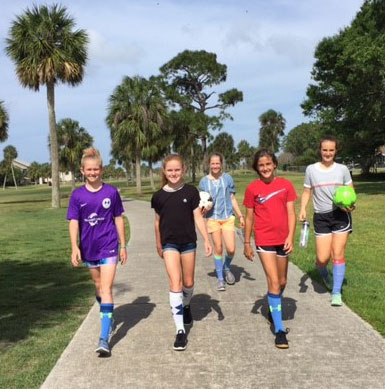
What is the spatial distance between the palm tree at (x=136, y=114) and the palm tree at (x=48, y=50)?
10847 millimetres

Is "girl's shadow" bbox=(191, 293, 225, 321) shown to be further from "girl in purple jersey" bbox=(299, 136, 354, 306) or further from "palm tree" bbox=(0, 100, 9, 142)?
"palm tree" bbox=(0, 100, 9, 142)

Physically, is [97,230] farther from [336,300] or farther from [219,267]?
[336,300]

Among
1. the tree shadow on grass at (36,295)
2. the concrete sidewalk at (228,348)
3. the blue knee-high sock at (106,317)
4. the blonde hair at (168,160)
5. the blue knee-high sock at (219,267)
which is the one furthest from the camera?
the blue knee-high sock at (219,267)

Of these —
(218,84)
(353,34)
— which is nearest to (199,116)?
(218,84)

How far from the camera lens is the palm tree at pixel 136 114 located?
36500 mm

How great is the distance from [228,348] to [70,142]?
51732 millimetres

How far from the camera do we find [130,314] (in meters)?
5.23

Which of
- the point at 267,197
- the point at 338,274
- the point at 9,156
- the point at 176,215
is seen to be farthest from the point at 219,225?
A: the point at 9,156

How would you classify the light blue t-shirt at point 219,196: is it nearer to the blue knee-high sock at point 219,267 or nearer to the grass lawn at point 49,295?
the blue knee-high sock at point 219,267

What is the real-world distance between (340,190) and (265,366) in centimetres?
240

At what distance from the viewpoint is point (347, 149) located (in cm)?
4228

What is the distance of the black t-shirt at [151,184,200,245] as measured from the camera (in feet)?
14.4

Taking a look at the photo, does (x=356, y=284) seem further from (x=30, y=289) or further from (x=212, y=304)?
(x=30, y=289)

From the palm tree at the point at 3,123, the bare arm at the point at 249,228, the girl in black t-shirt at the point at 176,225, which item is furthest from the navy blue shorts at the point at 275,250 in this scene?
the palm tree at the point at 3,123
